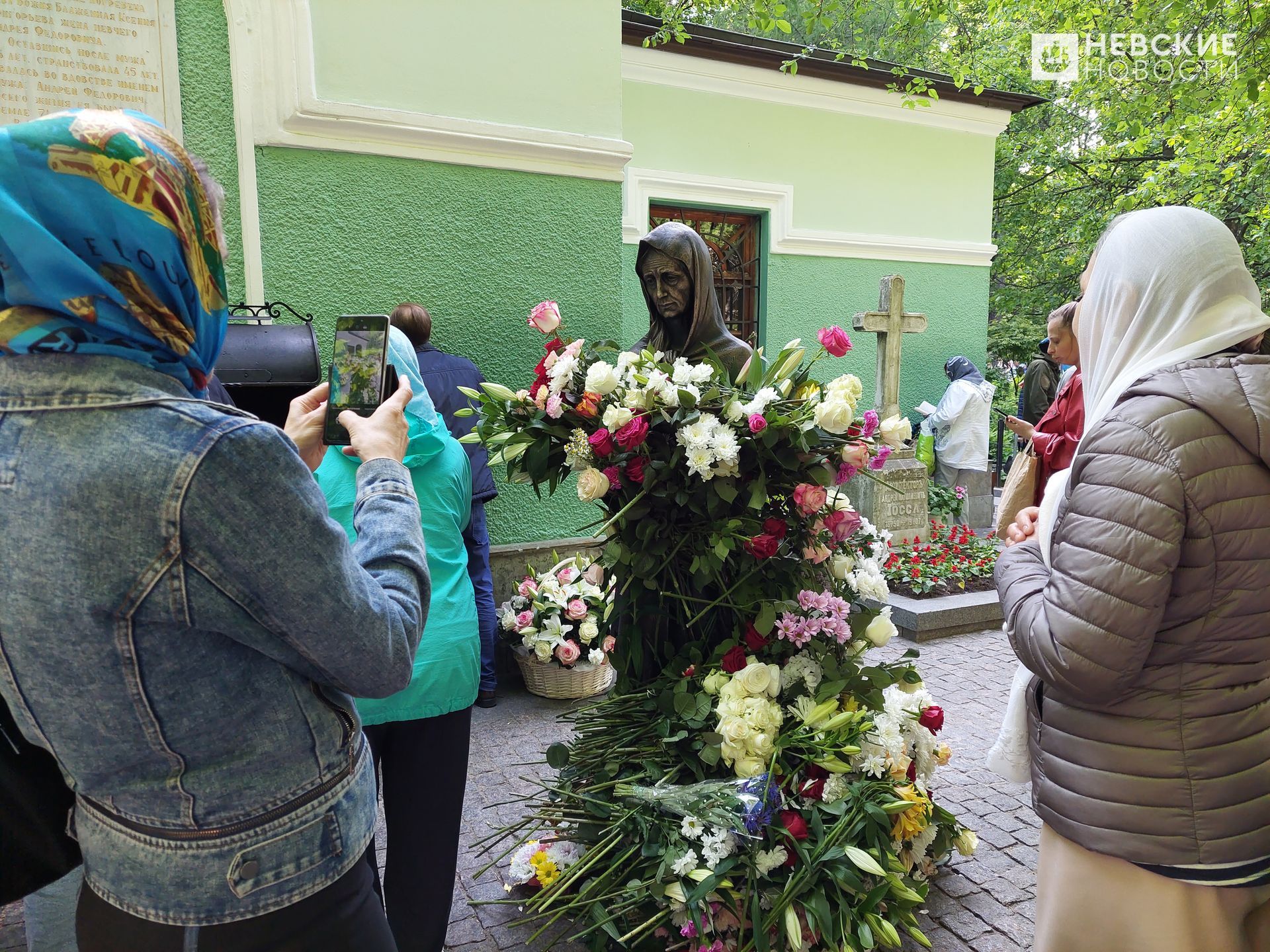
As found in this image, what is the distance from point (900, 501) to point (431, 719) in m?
6.04

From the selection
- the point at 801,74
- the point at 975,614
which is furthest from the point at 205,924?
the point at 801,74

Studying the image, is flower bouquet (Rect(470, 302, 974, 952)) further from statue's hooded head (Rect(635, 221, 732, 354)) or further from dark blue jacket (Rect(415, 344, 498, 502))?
dark blue jacket (Rect(415, 344, 498, 502))

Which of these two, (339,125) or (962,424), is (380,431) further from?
(962,424)

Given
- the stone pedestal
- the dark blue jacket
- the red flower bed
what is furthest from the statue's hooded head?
the stone pedestal

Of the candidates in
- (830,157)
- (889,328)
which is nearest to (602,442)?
(889,328)

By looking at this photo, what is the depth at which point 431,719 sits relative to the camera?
6.64 ft

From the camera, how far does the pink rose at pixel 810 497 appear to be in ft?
7.13

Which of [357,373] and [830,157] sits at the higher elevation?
[830,157]

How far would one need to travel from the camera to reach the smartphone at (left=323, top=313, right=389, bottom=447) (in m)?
1.39

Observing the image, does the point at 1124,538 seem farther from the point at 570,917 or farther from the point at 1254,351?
the point at 570,917

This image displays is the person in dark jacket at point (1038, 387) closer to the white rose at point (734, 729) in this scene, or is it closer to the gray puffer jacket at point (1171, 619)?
the white rose at point (734, 729)

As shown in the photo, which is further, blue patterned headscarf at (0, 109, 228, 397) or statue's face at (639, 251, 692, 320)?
statue's face at (639, 251, 692, 320)

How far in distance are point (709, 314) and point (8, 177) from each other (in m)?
2.08

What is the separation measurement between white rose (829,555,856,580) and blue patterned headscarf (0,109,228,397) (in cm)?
194
